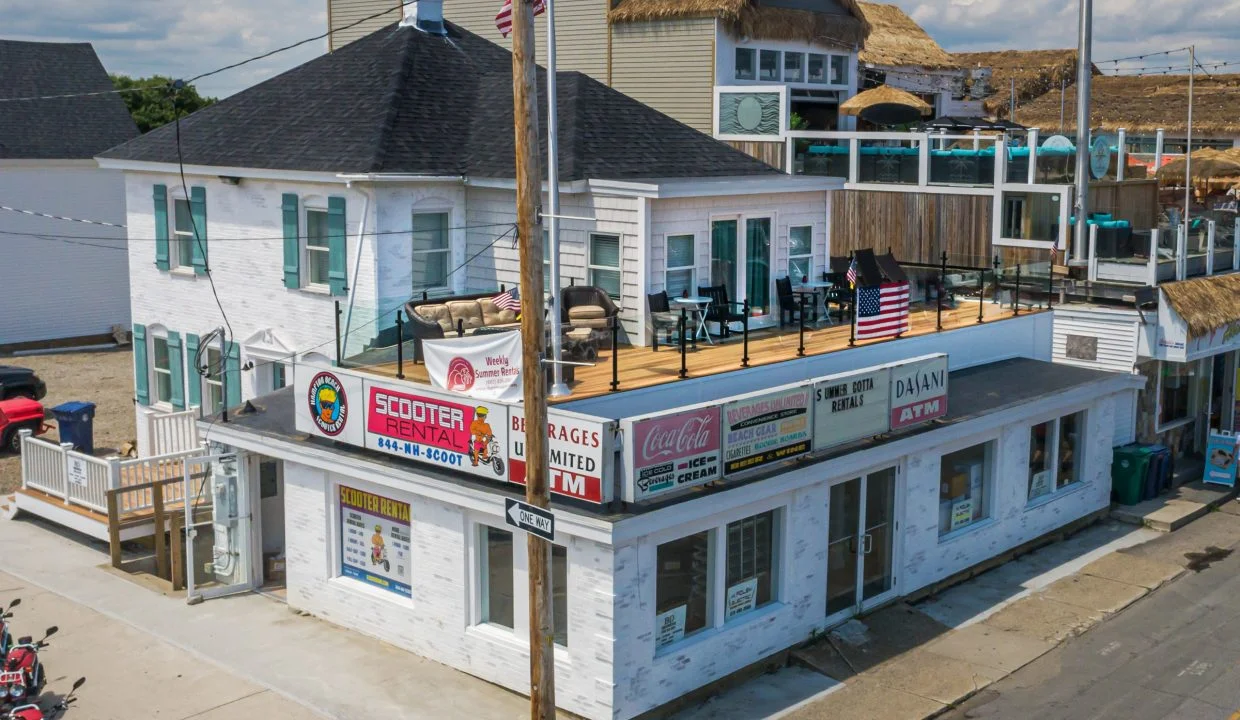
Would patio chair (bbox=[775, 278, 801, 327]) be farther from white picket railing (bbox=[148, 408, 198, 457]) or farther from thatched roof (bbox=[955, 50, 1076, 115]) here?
thatched roof (bbox=[955, 50, 1076, 115])

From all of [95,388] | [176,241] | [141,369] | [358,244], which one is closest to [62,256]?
[95,388]

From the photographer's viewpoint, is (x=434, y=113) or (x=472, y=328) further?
(x=434, y=113)

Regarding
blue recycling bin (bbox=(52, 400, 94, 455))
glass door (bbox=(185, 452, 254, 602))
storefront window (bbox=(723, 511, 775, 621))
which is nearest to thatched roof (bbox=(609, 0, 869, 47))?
blue recycling bin (bbox=(52, 400, 94, 455))

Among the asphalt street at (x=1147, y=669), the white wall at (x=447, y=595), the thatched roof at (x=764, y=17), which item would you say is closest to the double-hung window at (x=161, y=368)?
the white wall at (x=447, y=595)

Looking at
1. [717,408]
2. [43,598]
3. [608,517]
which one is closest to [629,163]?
[717,408]

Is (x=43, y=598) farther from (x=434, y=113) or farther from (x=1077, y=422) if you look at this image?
(x=1077, y=422)

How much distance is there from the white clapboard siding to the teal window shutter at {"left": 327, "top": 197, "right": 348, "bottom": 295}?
1283 cm

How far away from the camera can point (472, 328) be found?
19.8 meters

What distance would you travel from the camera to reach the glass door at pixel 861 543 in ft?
57.6

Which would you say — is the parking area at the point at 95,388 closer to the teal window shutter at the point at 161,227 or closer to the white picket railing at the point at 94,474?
the white picket railing at the point at 94,474

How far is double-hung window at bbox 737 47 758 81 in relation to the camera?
110 feet

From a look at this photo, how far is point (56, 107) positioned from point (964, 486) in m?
35.4

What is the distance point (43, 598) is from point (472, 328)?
7.17m

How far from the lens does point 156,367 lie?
26.4 metres
